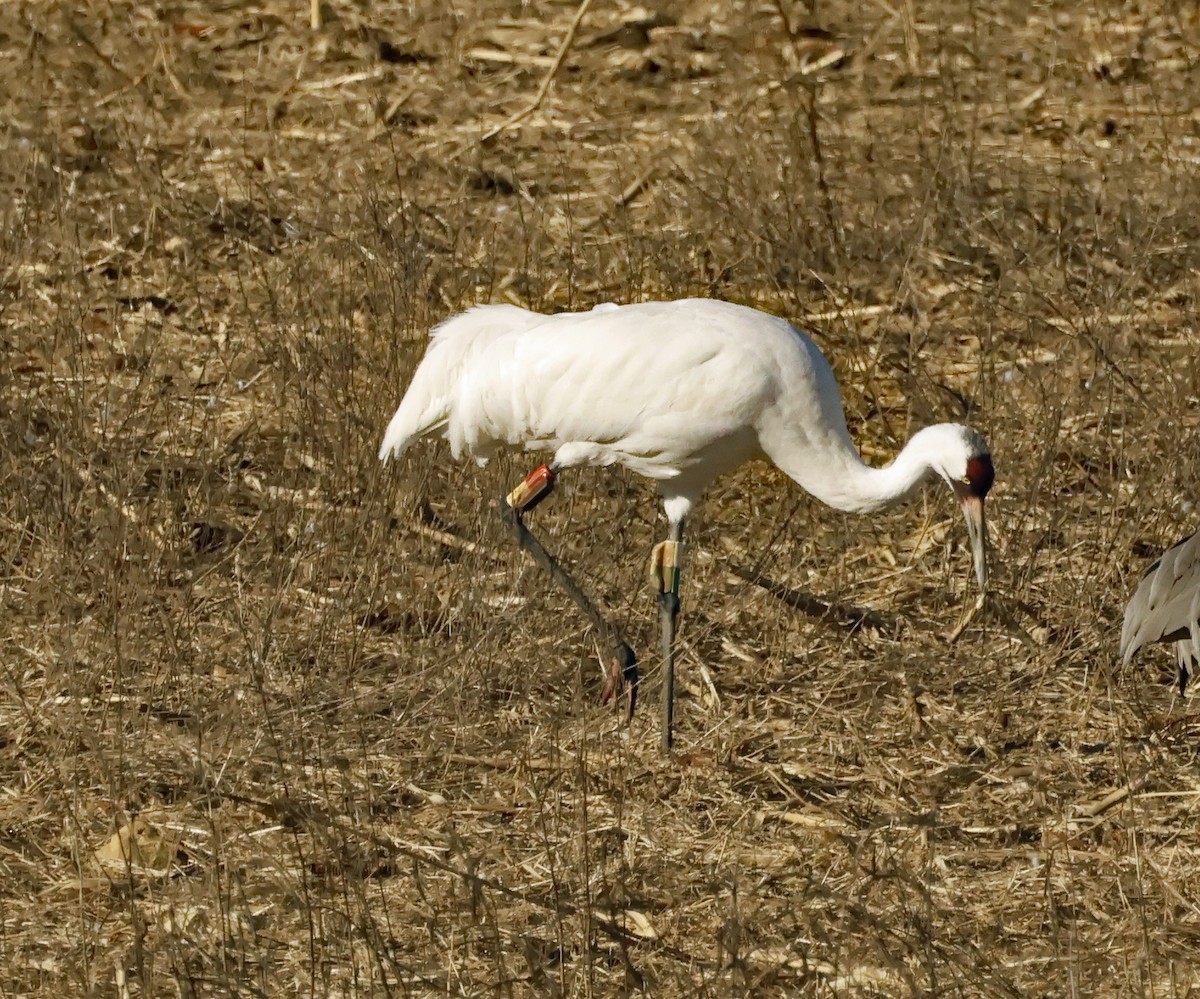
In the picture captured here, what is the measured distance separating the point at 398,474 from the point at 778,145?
2845 millimetres

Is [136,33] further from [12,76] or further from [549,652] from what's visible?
[549,652]

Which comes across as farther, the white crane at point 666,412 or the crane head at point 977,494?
the white crane at point 666,412

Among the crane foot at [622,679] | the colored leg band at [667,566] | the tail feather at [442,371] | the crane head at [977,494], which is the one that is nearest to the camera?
the crane head at [977,494]

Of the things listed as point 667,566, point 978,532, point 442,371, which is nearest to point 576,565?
point 667,566

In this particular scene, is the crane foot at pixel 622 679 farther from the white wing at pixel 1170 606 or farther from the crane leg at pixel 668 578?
the white wing at pixel 1170 606

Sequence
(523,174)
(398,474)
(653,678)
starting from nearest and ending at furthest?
(653,678) → (398,474) → (523,174)

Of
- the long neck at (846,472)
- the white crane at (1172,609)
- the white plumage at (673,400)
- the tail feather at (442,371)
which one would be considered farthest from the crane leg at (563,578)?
the white crane at (1172,609)

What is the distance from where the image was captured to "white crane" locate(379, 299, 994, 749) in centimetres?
497

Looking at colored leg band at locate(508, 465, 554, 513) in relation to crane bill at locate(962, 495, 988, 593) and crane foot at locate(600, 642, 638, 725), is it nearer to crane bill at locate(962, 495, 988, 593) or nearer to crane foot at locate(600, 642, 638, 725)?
crane foot at locate(600, 642, 638, 725)

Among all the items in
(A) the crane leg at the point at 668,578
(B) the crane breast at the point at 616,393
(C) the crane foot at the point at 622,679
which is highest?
(B) the crane breast at the point at 616,393

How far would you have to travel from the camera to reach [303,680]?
5.05 metres

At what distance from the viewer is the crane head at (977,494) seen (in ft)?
15.9

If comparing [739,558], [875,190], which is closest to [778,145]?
[875,190]

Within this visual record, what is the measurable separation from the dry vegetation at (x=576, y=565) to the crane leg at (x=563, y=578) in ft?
0.27
